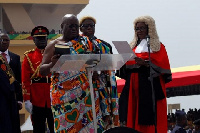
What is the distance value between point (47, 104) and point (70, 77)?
2.85m

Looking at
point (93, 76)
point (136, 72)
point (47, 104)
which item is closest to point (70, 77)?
point (93, 76)

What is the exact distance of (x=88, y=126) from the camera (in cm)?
616

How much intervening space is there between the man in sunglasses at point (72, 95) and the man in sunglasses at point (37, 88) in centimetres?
269

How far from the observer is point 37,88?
29.6ft

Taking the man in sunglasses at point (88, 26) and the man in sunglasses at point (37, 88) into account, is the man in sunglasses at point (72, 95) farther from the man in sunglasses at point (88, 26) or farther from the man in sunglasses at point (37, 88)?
the man in sunglasses at point (37, 88)

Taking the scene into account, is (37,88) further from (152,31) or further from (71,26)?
(71,26)

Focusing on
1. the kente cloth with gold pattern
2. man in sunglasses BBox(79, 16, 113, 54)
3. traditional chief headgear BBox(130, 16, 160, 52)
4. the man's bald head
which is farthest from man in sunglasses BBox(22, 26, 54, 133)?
the man's bald head

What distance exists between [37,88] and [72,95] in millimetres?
3000

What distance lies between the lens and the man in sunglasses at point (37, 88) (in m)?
8.87

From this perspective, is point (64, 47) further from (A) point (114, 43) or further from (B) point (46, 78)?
(B) point (46, 78)

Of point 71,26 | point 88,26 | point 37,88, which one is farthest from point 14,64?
point 71,26

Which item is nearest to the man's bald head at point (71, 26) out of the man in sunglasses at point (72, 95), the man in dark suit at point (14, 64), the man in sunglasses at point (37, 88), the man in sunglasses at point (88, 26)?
the man in sunglasses at point (72, 95)

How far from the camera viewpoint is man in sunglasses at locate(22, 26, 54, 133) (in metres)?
8.87

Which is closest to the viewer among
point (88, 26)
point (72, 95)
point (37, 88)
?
point (72, 95)
